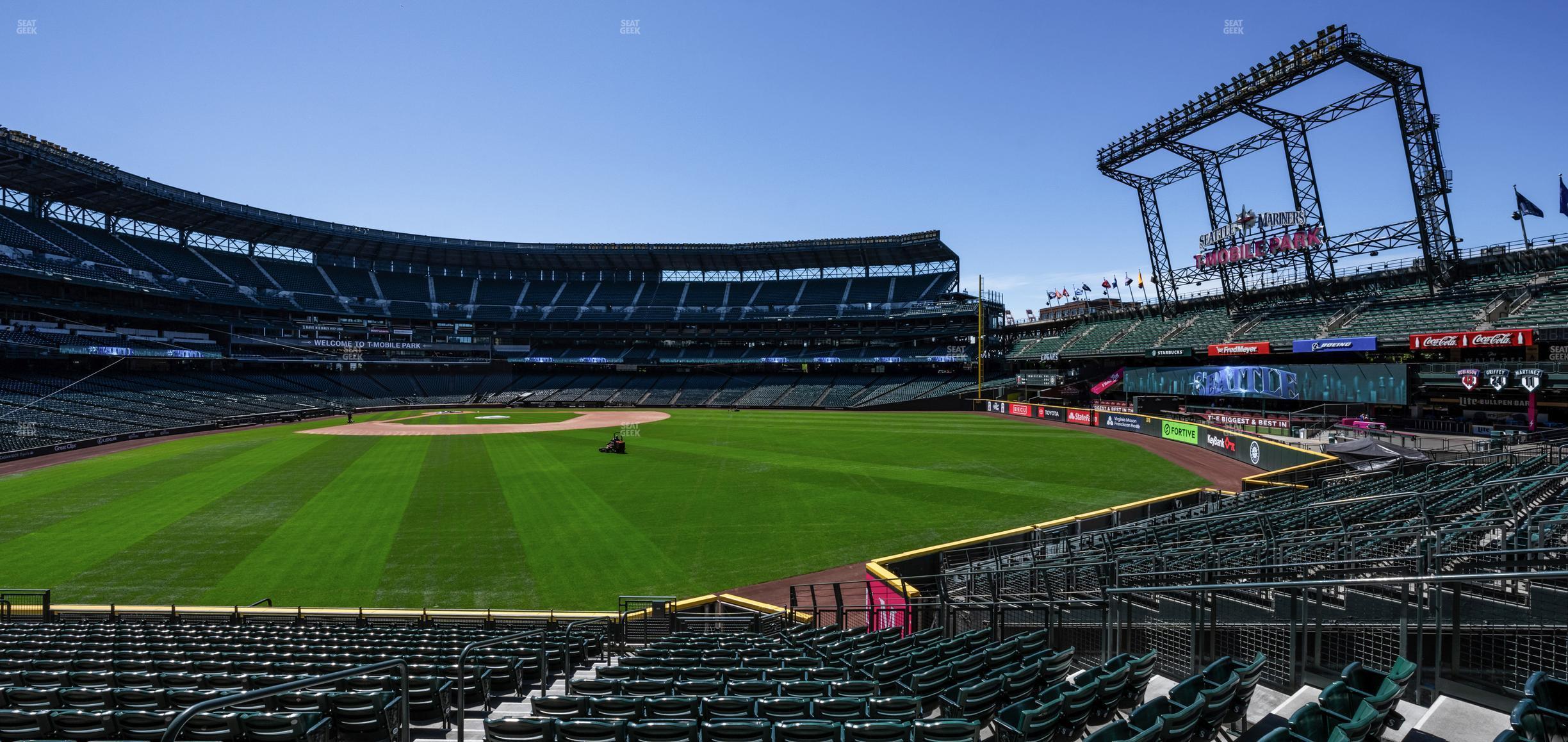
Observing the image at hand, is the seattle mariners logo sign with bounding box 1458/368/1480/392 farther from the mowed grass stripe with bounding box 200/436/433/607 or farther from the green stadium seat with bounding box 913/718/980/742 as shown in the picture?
the mowed grass stripe with bounding box 200/436/433/607

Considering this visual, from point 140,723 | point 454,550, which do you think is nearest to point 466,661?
point 140,723

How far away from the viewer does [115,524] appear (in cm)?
2325

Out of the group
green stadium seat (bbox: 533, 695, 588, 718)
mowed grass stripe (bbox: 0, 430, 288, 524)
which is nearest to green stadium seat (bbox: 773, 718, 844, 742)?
green stadium seat (bbox: 533, 695, 588, 718)

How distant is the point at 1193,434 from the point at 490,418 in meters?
60.8

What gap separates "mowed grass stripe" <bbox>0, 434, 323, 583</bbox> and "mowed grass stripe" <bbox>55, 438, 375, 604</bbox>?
1.72 feet

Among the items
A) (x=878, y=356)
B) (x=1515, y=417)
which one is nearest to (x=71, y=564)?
(x=1515, y=417)

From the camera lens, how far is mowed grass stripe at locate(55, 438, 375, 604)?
1700 centimetres

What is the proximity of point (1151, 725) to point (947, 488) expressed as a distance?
940 inches

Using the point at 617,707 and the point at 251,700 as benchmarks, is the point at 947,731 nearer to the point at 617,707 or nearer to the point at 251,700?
the point at 617,707

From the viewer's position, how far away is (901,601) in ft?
48.5

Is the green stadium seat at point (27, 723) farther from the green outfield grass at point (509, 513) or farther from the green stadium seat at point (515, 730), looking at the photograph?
the green outfield grass at point (509, 513)

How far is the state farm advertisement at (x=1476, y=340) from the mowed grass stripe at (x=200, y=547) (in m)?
52.7

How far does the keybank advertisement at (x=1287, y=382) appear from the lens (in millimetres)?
40531

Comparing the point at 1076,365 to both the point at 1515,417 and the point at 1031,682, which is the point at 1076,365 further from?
the point at 1031,682
